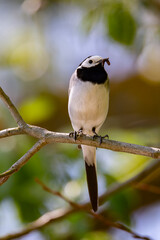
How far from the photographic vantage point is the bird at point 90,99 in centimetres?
348

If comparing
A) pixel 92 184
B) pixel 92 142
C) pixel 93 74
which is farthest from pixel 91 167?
pixel 92 142

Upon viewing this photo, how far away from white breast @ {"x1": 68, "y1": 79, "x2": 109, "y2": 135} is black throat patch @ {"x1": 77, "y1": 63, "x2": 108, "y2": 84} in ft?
0.15

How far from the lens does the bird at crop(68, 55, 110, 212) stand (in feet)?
11.4

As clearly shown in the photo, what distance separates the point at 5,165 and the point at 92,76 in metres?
1.03

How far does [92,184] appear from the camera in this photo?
3771 mm

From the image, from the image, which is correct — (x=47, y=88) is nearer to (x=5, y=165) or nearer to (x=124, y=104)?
(x=124, y=104)

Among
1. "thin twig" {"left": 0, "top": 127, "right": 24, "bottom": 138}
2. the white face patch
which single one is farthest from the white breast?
"thin twig" {"left": 0, "top": 127, "right": 24, "bottom": 138}

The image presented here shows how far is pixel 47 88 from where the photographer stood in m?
5.80

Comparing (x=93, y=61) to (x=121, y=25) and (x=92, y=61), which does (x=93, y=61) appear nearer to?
(x=92, y=61)

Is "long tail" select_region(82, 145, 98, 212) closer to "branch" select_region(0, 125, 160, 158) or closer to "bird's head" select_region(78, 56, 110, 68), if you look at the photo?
"bird's head" select_region(78, 56, 110, 68)

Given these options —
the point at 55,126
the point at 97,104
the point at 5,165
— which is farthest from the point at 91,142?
the point at 55,126

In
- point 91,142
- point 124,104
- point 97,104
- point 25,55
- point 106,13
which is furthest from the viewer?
point 124,104

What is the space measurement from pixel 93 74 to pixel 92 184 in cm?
93

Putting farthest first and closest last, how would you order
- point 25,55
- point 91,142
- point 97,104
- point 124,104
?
point 124,104 → point 25,55 → point 97,104 → point 91,142
